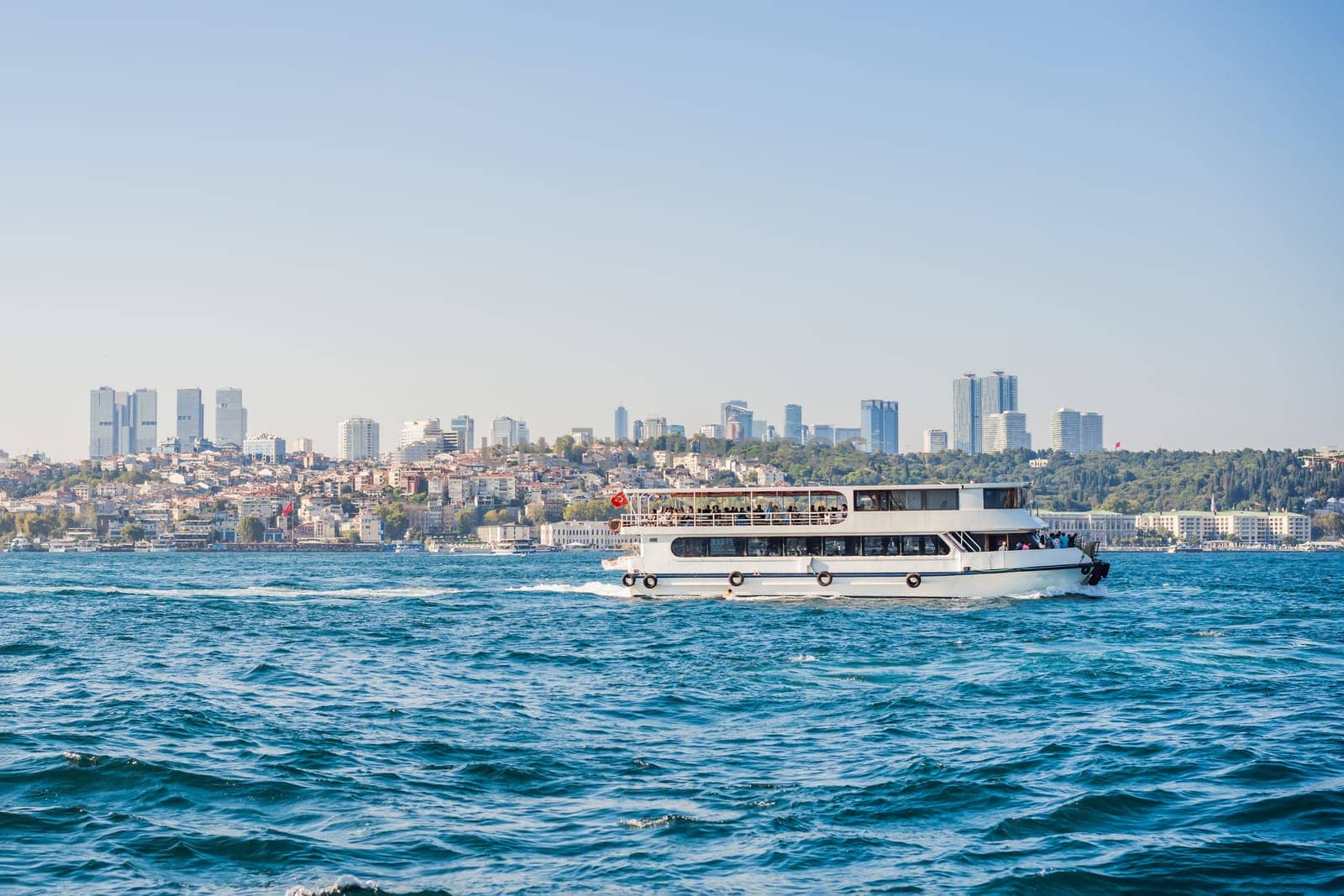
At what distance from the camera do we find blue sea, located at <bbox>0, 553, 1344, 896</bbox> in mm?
13930

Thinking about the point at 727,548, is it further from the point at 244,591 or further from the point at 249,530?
the point at 249,530

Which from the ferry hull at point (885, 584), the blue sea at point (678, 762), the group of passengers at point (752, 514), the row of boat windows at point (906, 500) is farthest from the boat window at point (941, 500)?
the blue sea at point (678, 762)

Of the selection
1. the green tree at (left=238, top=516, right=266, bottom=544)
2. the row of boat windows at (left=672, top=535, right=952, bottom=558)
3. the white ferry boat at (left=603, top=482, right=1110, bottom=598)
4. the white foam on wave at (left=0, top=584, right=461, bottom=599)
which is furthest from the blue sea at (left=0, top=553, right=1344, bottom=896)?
the green tree at (left=238, top=516, right=266, bottom=544)

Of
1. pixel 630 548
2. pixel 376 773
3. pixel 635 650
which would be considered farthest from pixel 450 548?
pixel 376 773

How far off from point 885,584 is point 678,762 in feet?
95.9

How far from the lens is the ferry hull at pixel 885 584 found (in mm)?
46562

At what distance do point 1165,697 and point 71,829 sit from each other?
17.4 meters

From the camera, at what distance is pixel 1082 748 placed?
64.3 ft

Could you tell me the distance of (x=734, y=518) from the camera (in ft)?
161

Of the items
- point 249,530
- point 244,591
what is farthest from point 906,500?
point 249,530

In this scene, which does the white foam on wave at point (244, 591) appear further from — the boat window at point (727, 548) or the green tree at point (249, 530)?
the green tree at point (249, 530)

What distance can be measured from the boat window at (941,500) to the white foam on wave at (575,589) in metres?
11.3

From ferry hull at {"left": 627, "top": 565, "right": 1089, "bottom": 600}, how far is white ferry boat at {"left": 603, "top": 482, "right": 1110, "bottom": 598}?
1.1 inches

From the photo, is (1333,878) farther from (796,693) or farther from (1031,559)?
(1031,559)
